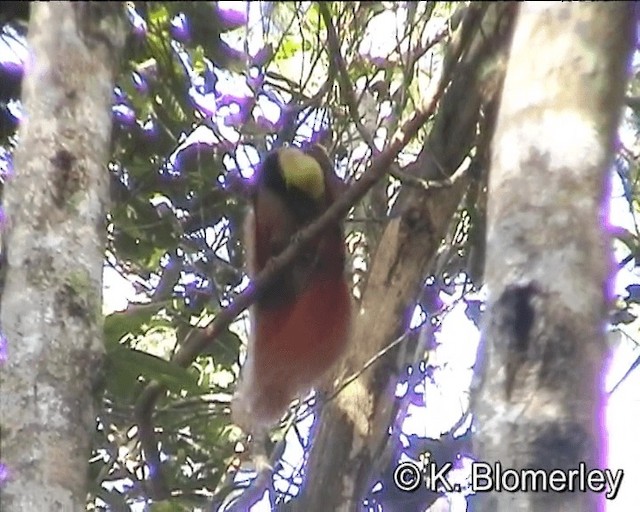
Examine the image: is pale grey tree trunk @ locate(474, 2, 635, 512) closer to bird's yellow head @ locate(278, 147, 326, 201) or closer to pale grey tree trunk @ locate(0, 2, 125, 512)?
pale grey tree trunk @ locate(0, 2, 125, 512)

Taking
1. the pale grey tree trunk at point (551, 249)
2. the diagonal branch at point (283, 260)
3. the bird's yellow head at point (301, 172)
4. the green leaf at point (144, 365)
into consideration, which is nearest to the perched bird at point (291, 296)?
the bird's yellow head at point (301, 172)

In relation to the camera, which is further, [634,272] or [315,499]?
[634,272]

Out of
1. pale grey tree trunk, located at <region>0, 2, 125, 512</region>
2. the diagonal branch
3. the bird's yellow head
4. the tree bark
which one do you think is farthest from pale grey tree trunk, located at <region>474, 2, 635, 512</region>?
the bird's yellow head

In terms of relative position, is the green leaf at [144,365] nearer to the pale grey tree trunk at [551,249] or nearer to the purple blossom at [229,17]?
the purple blossom at [229,17]

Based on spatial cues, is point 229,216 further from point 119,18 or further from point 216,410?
point 119,18

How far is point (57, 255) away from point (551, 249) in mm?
592

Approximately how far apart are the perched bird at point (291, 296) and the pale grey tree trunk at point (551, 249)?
4.07 feet

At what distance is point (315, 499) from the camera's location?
2.26 metres

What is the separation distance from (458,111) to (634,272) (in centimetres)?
73

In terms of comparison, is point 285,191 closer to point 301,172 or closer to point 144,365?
point 301,172

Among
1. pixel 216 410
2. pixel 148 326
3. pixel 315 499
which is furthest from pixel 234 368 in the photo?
pixel 315 499

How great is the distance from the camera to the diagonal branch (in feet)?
6.09

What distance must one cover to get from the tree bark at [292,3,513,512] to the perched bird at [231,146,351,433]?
0.07m

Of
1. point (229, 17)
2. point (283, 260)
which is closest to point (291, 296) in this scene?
point (283, 260)
